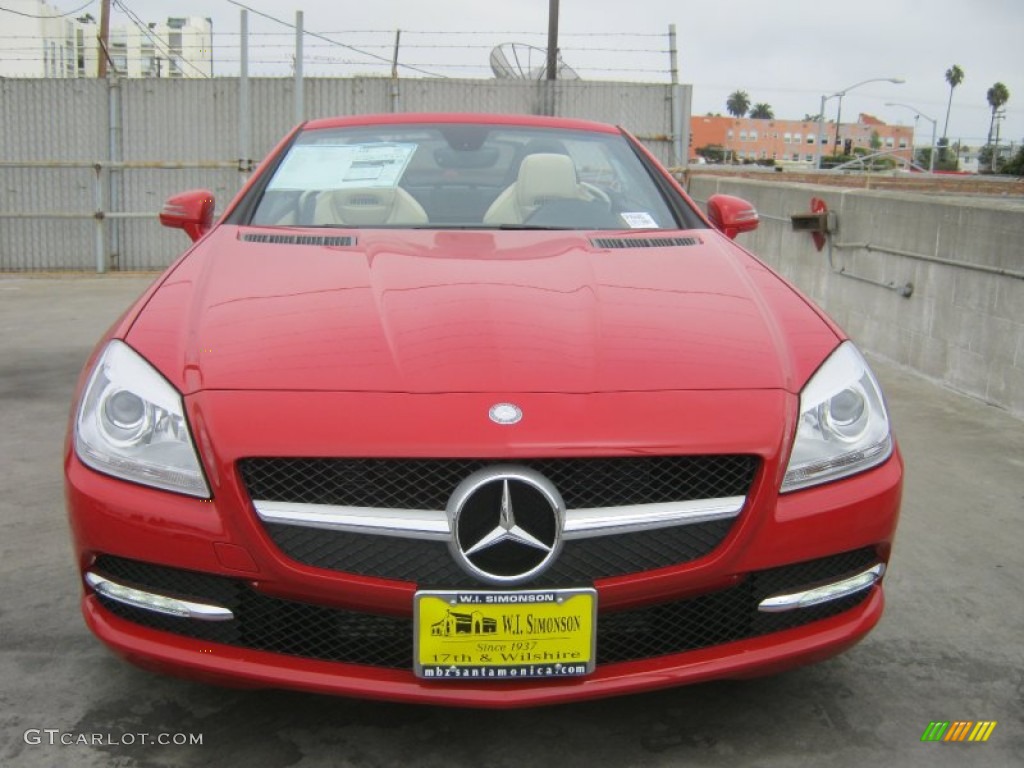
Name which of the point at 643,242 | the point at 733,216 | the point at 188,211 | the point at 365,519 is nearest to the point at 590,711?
the point at 365,519

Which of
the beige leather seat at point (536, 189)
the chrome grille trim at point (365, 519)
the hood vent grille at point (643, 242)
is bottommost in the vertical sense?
the chrome grille trim at point (365, 519)

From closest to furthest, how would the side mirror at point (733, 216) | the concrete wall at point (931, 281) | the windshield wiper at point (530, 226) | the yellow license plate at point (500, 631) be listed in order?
1. the yellow license plate at point (500, 631)
2. the windshield wiper at point (530, 226)
3. the side mirror at point (733, 216)
4. the concrete wall at point (931, 281)

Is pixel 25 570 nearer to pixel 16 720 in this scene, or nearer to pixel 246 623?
pixel 16 720

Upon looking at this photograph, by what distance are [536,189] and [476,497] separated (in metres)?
1.85

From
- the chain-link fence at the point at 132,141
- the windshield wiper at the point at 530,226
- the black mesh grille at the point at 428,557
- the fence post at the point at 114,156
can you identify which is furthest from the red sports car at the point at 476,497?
the fence post at the point at 114,156

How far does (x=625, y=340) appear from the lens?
238 centimetres

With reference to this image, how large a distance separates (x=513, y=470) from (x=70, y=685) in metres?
1.30

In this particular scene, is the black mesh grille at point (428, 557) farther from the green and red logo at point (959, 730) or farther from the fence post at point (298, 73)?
the fence post at point (298, 73)

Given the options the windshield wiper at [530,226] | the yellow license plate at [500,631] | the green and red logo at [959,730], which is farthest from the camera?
the windshield wiper at [530,226]

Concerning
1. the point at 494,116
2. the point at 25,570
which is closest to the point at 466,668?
the point at 25,570

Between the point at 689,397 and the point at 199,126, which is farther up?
the point at 199,126

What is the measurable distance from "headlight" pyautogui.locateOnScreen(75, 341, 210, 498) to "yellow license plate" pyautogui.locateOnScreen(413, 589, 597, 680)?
50cm

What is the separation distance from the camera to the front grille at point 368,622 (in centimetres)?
211

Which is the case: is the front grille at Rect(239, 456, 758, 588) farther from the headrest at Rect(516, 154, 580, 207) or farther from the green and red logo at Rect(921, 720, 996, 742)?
the headrest at Rect(516, 154, 580, 207)
